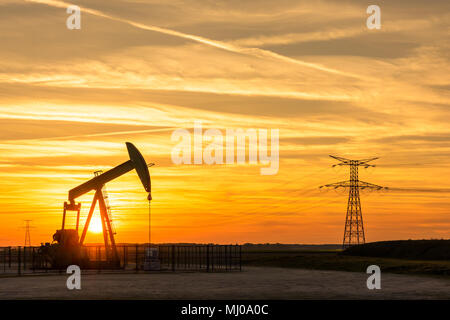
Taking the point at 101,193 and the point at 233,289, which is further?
the point at 101,193

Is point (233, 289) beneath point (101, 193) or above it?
beneath

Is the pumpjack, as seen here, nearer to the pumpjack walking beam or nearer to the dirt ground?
the pumpjack walking beam

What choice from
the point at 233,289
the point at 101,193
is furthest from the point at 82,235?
the point at 233,289

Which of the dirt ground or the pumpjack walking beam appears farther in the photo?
the pumpjack walking beam

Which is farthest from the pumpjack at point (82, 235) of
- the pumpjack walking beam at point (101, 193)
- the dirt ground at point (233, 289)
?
the dirt ground at point (233, 289)

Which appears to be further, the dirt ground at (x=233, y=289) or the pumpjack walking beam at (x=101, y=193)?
the pumpjack walking beam at (x=101, y=193)

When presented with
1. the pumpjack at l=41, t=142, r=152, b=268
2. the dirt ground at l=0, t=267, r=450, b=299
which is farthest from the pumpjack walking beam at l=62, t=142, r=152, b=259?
the dirt ground at l=0, t=267, r=450, b=299

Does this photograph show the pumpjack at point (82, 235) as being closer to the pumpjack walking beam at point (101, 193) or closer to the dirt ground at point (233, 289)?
the pumpjack walking beam at point (101, 193)

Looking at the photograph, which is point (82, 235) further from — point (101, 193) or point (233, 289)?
point (233, 289)

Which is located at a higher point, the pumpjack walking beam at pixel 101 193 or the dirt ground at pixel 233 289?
the pumpjack walking beam at pixel 101 193
